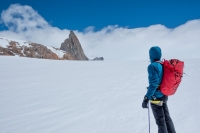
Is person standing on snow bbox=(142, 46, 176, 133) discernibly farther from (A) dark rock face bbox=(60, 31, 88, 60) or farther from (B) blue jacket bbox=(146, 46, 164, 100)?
(A) dark rock face bbox=(60, 31, 88, 60)

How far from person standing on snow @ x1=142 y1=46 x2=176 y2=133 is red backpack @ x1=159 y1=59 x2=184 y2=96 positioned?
0.07 m

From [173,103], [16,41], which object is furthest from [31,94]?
[16,41]

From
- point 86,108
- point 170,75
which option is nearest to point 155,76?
point 170,75

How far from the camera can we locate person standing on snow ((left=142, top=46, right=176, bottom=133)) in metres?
3.18

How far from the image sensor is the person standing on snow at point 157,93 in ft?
10.4

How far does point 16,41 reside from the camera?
4812 cm

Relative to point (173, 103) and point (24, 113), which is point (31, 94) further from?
point (173, 103)

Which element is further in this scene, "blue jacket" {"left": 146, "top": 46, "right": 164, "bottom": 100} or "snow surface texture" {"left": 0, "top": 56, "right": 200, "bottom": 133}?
"snow surface texture" {"left": 0, "top": 56, "right": 200, "bottom": 133}

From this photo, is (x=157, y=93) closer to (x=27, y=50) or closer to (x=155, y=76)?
(x=155, y=76)

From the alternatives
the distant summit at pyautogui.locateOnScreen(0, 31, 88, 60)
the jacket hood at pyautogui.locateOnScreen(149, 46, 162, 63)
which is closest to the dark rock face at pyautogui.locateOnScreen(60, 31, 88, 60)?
the distant summit at pyautogui.locateOnScreen(0, 31, 88, 60)

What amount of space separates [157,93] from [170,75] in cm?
40

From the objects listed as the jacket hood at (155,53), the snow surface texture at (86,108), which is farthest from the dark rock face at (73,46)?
the jacket hood at (155,53)

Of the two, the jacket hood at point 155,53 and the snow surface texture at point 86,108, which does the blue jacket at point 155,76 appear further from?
the snow surface texture at point 86,108

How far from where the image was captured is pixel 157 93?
3324 millimetres
